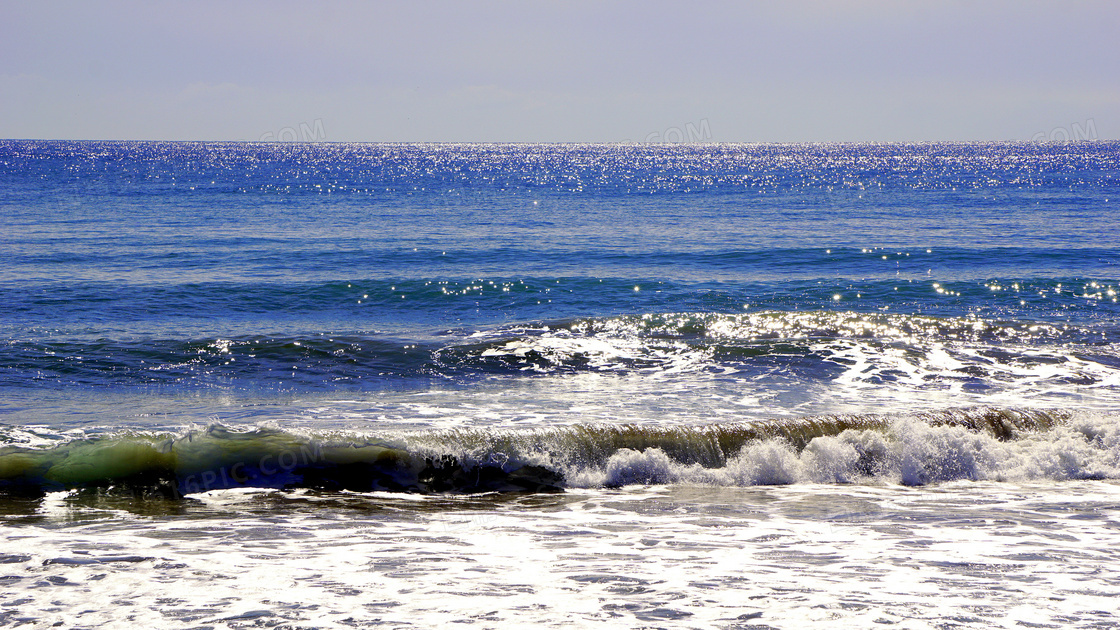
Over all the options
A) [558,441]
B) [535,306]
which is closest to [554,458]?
[558,441]

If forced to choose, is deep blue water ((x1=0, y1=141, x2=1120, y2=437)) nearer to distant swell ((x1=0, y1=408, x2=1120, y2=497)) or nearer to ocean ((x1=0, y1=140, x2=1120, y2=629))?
ocean ((x1=0, y1=140, x2=1120, y2=629))

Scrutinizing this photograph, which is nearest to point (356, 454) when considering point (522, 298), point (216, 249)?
point (522, 298)

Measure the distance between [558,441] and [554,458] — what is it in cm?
30

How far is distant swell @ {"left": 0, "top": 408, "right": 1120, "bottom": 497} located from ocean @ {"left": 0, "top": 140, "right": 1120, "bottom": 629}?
40 millimetres

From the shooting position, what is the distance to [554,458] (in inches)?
419

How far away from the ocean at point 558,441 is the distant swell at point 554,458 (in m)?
0.04

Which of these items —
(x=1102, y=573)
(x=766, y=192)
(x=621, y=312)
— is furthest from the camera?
(x=766, y=192)

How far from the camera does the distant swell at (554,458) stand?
395 inches

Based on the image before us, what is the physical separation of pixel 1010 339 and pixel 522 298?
11.5 metres

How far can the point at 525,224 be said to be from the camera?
133ft

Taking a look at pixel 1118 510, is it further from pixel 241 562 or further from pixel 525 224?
pixel 525 224

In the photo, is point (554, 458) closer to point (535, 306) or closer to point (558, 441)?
point (558, 441)

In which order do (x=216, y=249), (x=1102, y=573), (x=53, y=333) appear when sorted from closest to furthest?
(x=1102, y=573), (x=53, y=333), (x=216, y=249)

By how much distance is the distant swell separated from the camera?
10.0 meters
